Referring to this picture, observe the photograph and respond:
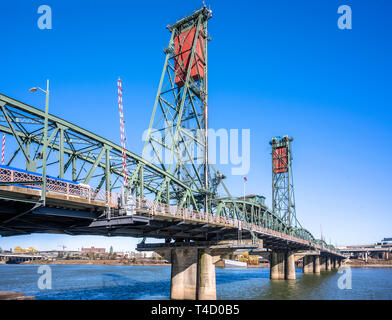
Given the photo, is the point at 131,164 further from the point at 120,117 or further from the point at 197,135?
the point at 197,135

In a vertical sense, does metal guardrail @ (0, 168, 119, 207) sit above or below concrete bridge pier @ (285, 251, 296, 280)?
above

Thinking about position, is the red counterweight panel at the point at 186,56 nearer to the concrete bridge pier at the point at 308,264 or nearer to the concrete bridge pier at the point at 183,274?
the concrete bridge pier at the point at 183,274

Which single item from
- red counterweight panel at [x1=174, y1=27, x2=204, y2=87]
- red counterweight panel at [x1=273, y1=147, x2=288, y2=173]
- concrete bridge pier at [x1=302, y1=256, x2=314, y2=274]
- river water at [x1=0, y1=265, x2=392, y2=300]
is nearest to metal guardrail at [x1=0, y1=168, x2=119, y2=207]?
river water at [x1=0, y1=265, x2=392, y2=300]

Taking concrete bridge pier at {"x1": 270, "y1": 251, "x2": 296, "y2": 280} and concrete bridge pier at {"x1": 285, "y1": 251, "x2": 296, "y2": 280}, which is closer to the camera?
concrete bridge pier at {"x1": 285, "y1": 251, "x2": 296, "y2": 280}

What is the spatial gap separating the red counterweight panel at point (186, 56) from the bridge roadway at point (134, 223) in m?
26.7

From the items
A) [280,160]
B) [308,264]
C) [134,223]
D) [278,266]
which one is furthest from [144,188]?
[308,264]

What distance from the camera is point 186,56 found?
2349 inches

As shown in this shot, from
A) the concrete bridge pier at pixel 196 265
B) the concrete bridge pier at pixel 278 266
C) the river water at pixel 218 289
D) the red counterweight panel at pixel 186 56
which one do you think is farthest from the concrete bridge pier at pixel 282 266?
the red counterweight panel at pixel 186 56

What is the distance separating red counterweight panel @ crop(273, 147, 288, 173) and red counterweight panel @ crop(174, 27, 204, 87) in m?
68.1

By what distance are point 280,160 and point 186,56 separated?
7177 cm

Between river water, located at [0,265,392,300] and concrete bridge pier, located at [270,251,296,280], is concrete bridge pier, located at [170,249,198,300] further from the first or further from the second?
concrete bridge pier, located at [270,251,296,280]

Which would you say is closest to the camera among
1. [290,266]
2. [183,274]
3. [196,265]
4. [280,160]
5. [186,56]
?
[183,274]

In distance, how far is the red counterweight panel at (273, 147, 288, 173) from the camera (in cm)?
12000

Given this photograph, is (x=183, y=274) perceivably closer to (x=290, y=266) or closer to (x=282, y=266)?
(x=282, y=266)
